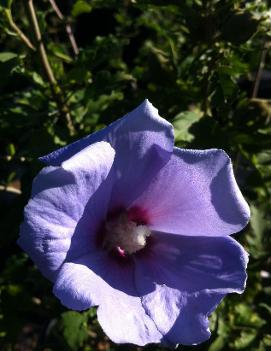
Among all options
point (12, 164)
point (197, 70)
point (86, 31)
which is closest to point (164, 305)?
point (197, 70)

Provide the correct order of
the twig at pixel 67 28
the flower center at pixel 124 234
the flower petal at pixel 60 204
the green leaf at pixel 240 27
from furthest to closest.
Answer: the twig at pixel 67 28 → the green leaf at pixel 240 27 → the flower center at pixel 124 234 → the flower petal at pixel 60 204

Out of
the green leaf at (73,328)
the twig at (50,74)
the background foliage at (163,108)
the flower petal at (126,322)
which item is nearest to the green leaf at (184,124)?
the background foliage at (163,108)

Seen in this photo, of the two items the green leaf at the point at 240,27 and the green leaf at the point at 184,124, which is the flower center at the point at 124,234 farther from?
the green leaf at the point at 240,27

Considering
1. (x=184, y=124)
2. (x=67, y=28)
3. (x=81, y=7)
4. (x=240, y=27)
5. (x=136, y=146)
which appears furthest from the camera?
(x=67, y=28)

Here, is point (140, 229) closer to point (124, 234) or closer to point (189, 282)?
point (124, 234)

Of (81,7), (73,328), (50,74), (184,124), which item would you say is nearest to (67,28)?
(81,7)

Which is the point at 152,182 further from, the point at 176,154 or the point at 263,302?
the point at 263,302

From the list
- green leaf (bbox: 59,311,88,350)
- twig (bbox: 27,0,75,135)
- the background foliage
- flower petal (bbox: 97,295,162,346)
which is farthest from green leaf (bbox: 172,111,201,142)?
green leaf (bbox: 59,311,88,350)

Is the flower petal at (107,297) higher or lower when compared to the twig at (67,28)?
lower
